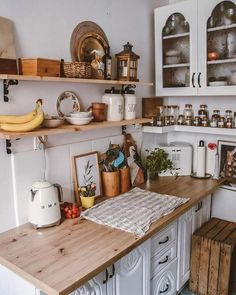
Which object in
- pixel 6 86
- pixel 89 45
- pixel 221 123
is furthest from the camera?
pixel 221 123

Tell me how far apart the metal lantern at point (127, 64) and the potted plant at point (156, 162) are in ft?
2.07

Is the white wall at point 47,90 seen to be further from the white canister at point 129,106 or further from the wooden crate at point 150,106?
the wooden crate at point 150,106

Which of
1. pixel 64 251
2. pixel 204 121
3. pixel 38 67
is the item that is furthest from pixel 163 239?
pixel 38 67

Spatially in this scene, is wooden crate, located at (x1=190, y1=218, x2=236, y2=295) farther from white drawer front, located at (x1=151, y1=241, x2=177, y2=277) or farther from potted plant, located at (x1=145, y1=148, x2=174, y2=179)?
potted plant, located at (x1=145, y1=148, x2=174, y2=179)

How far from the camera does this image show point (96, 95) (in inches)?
77.9

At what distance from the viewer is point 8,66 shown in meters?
1.40

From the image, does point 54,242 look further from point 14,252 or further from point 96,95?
point 96,95

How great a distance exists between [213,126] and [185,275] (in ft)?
3.73

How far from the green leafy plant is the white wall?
0.09 metres

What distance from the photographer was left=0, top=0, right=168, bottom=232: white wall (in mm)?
1525

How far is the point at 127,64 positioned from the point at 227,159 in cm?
112

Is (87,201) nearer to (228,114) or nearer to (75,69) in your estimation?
(75,69)

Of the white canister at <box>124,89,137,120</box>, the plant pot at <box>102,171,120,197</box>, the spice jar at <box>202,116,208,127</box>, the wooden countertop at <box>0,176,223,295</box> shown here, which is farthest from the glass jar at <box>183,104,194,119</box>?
the wooden countertop at <box>0,176,223,295</box>

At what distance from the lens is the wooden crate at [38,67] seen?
4.68 feet
